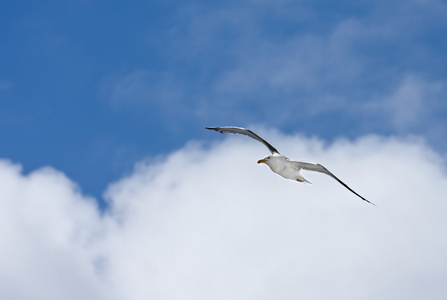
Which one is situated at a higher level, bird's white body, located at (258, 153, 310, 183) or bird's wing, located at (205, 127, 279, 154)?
bird's wing, located at (205, 127, 279, 154)

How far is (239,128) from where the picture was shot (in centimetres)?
3250

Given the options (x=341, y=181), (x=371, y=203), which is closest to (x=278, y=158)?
(x=341, y=181)

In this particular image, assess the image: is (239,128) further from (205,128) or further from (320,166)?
(320,166)

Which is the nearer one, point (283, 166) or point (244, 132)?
point (283, 166)

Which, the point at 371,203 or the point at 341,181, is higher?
the point at 341,181

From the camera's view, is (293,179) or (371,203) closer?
(371,203)

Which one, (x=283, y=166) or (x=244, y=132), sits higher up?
(x=244, y=132)

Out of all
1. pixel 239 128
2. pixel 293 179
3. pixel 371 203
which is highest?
pixel 239 128

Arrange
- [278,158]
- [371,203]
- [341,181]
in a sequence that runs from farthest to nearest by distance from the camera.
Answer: [278,158]
[341,181]
[371,203]

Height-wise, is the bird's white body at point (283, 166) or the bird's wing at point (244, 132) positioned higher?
the bird's wing at point (244, 132)

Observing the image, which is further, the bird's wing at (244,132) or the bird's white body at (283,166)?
the bird's wing at (244,132)

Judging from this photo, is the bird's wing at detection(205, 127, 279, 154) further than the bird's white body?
Yes

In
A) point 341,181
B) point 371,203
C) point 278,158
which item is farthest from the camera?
point 278,158

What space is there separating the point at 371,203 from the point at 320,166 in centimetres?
493
